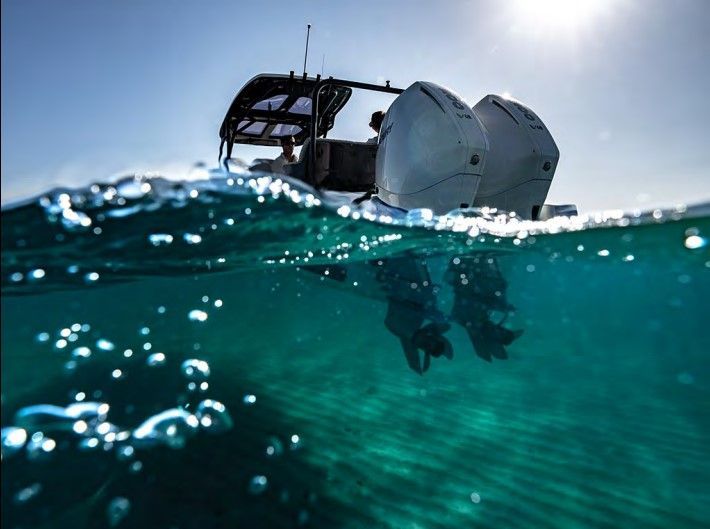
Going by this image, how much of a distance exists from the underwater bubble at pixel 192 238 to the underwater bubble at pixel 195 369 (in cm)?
141

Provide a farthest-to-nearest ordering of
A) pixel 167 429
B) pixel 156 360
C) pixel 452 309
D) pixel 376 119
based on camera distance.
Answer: pixel 376 119
pixel 452 309
pixel 156 360
pixel 167 429

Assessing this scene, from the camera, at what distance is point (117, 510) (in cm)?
391

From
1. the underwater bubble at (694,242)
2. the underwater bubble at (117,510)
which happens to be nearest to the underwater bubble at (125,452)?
the underwater bubble at (117,510)

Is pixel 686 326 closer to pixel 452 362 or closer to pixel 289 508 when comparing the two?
pixel 452 362

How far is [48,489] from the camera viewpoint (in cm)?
411

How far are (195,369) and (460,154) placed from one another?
3727 millimetres

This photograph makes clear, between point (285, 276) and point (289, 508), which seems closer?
point (289, 508)

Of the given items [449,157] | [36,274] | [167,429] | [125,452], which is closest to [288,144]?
[449,157]

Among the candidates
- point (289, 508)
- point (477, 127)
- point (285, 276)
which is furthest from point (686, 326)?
point (289, 508)

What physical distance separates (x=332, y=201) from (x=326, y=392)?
8.26ft

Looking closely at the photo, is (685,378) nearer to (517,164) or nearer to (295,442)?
(517,164)

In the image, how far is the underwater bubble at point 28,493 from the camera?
391cm

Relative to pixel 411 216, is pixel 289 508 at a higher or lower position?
lower

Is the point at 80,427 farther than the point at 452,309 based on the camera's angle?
No
